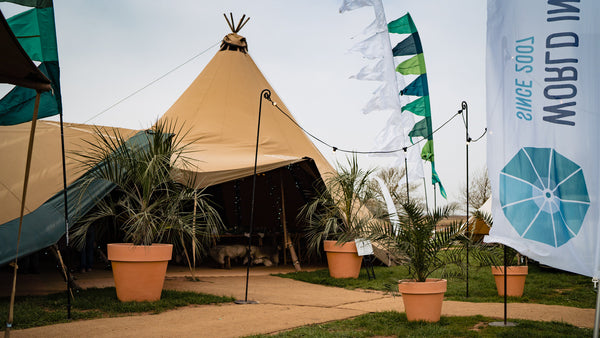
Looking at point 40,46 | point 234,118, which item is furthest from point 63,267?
point 234,118

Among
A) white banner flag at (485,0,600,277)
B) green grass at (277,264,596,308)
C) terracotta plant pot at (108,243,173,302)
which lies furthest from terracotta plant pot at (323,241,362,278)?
white banner flag at (485,0,600,277)

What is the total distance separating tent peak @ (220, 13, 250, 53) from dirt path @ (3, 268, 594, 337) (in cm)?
629

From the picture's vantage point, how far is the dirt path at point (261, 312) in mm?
4238

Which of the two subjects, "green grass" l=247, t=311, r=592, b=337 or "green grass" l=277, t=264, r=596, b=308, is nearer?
"green grass" l=247, t=311, r=592, b=337

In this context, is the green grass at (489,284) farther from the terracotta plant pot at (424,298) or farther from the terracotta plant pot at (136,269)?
the terracotta plant pot at (136,269)

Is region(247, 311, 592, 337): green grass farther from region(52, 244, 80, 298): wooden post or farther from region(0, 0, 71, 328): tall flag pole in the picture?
region(52, 244, 80, 298): wooden post

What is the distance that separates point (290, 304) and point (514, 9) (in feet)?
12.8

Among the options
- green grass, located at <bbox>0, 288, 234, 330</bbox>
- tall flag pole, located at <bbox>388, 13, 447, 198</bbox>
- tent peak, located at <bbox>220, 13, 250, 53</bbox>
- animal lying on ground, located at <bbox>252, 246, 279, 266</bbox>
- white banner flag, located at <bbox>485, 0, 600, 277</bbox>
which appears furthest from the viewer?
tent peak, located at <bbox>220, 13, 250, 53</bbox>

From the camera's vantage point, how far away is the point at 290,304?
5.79 metres

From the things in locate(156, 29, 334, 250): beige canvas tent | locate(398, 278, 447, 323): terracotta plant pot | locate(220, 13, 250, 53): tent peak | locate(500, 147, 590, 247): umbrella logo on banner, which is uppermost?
locate(220, 13, 250, 53): tent peak

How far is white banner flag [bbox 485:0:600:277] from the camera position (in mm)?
2963

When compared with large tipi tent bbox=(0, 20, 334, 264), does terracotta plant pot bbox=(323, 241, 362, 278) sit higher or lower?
lower

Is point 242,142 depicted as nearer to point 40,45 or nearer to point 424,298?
point 40,45

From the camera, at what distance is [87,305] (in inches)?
202
